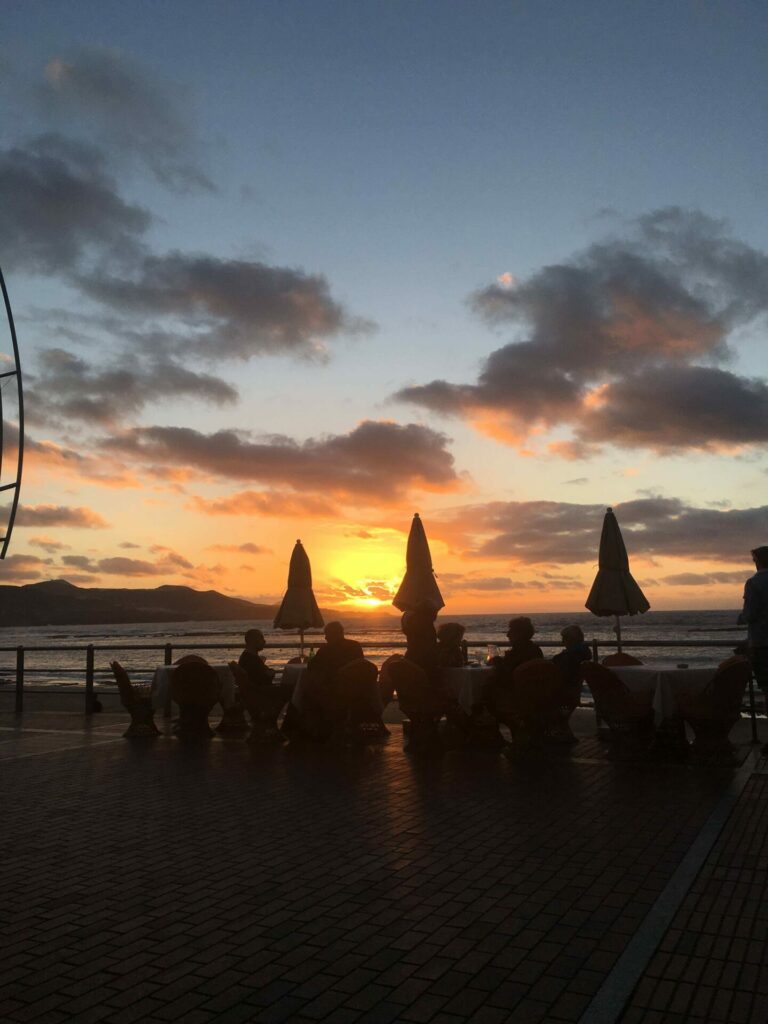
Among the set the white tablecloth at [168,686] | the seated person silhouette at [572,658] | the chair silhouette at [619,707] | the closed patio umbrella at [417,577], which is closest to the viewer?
the chair silhouette at [619,707]

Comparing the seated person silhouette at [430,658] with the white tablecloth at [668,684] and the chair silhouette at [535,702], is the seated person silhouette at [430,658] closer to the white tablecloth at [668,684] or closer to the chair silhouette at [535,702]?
the chair silhouette at [535,702]

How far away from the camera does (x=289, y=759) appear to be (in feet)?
29.7

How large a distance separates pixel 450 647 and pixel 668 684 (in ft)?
8.62

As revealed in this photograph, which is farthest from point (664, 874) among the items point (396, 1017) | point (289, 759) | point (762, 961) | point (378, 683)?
point (378, 683)

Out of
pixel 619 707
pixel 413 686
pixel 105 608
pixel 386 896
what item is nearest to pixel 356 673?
pixel 413 686

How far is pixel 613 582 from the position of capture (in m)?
11.5

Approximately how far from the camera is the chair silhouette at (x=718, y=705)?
7949mm

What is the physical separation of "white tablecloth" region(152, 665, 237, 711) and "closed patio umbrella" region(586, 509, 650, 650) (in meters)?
4.73

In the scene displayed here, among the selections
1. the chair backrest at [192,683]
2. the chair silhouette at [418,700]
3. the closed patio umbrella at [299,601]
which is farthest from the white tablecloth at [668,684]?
the closed patio umbrella at [299,601]

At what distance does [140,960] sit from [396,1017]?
122 cm

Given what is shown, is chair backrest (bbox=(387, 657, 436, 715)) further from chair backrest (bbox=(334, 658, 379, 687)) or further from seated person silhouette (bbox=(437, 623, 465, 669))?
seated person silhouette (bbox=(437, 623, 465, 669))

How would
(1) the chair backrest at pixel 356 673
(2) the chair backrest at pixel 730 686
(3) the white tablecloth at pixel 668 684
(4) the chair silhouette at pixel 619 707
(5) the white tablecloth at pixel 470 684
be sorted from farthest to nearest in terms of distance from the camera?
(1) the chair backrest at pixel 356 673, (5) the white tablecloth at pixel 470 684, (4) the chair silhouette at pixel 619 707, (3) the white tablecloth at pixel 668 684, (2) the chair backrest at pixel 730 686

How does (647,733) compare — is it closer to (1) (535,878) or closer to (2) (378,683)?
(2) (378,683)

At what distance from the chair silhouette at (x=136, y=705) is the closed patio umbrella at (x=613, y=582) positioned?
5.68 m
